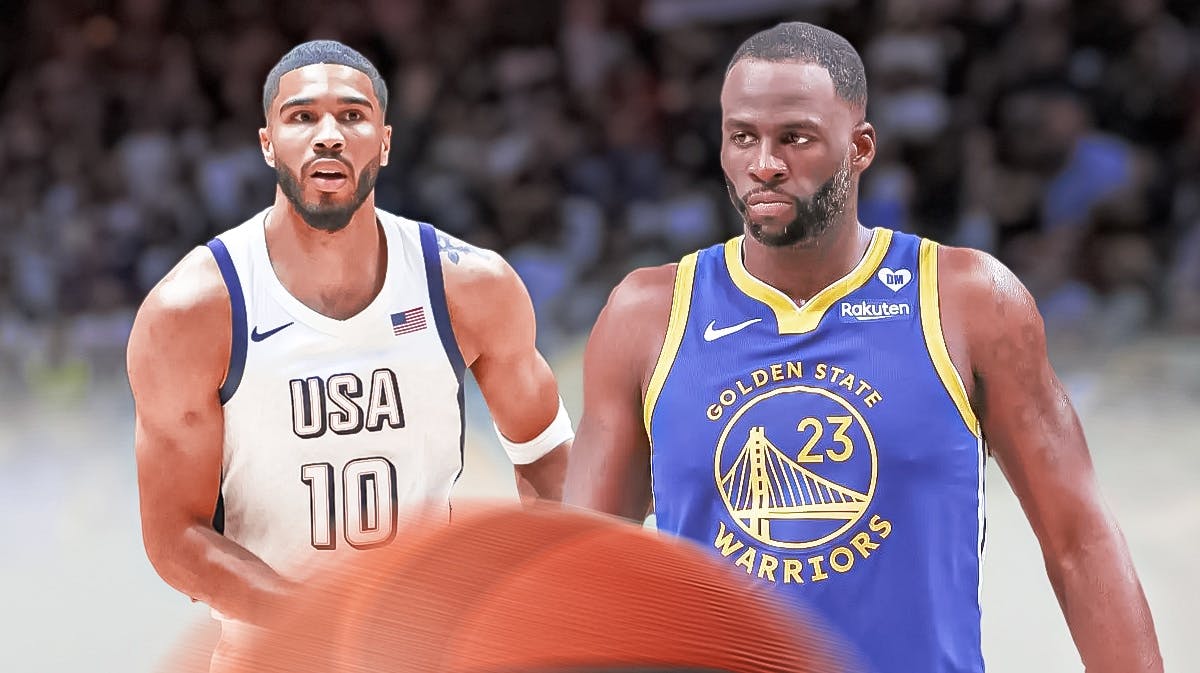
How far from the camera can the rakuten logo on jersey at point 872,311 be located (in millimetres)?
2582

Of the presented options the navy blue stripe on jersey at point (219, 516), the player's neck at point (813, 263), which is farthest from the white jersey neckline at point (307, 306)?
the player's neck at point (813, 263)

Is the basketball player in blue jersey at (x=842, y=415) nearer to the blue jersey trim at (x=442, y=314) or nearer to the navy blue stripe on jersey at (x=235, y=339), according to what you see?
the blue jersey trim at (x=442, y=314)

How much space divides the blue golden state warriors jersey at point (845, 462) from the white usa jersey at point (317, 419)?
85 centimetres

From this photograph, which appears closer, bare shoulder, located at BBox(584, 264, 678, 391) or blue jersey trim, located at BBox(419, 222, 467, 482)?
bare shoulder, located at BBox(584, 264, 678, 391)

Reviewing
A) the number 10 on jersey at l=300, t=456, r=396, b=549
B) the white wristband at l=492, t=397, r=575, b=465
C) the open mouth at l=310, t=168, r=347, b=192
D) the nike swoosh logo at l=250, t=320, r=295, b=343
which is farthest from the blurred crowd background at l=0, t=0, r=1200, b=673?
the open mouth at l=310, t=168, r=347, b=192

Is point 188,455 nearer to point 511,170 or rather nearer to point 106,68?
point 511,170

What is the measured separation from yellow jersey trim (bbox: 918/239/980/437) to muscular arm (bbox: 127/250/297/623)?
4.59 ft

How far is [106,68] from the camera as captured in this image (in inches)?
432

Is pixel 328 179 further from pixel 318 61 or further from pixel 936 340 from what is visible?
pixel 936 340

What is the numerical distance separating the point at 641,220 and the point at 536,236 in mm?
610

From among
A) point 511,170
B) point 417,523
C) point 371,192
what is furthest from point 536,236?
point 417,523

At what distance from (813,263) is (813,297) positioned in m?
0.06

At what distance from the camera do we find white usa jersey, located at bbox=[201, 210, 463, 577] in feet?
10.7

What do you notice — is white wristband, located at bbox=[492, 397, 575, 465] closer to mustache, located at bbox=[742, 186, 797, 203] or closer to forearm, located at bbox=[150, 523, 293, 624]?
forearm, located at bbox=[150, 523, 293, 624]
